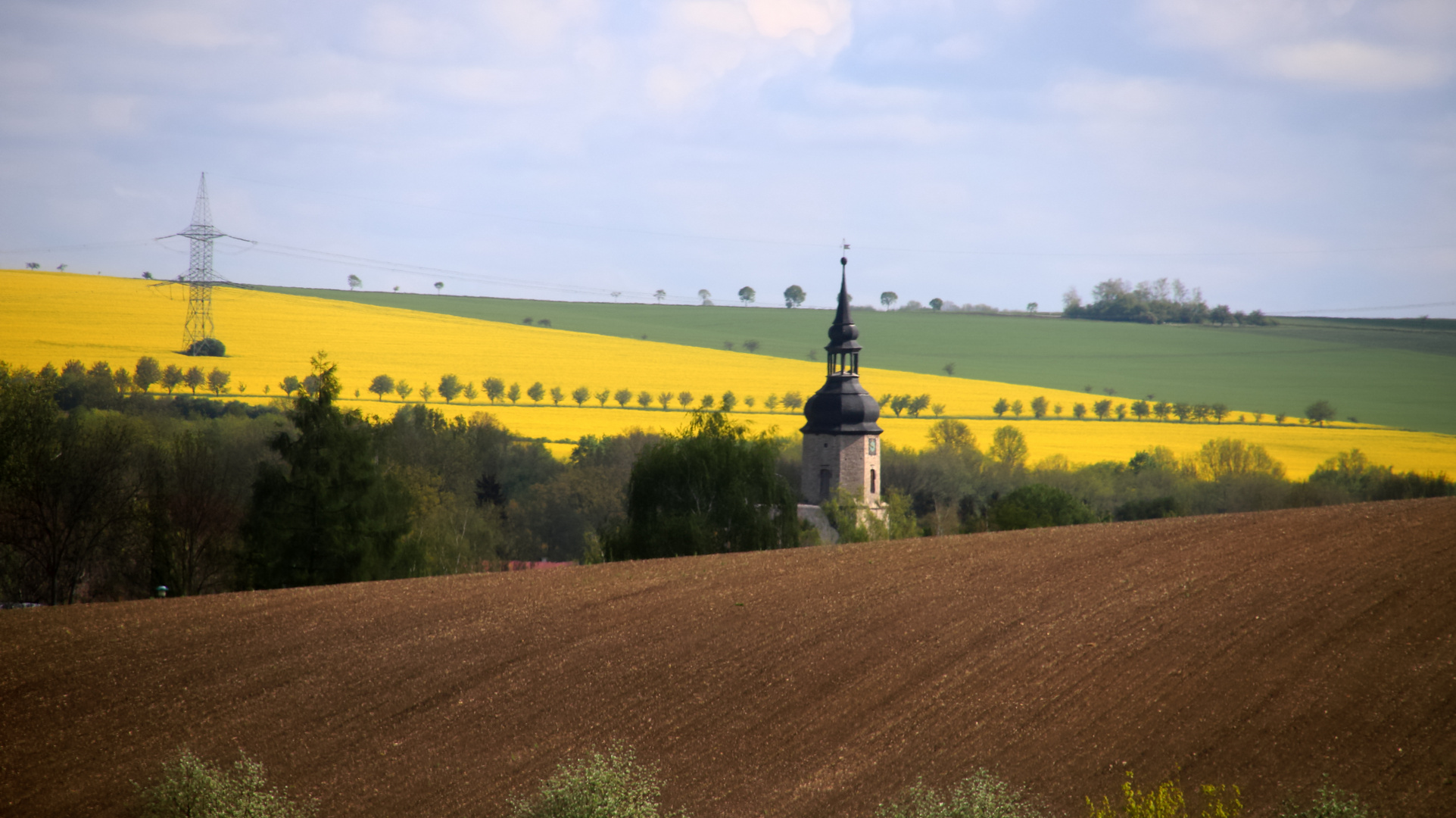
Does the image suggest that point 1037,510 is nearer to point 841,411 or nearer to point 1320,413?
point 841,411

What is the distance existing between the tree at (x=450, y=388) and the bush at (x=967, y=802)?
73496mm

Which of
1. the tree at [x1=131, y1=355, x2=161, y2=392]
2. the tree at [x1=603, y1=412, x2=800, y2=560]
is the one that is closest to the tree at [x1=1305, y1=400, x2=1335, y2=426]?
the tree at [x1=603, y1=412, x2=800, y2=560]

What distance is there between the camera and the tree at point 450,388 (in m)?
86.1

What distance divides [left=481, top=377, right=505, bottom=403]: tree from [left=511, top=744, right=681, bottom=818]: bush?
73.1m

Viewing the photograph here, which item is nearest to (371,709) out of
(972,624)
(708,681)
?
(708,681)

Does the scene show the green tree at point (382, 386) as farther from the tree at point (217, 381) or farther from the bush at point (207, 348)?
the bush at point (207, 348)

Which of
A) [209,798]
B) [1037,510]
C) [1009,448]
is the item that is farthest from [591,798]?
[1009,448]

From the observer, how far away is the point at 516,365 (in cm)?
9356

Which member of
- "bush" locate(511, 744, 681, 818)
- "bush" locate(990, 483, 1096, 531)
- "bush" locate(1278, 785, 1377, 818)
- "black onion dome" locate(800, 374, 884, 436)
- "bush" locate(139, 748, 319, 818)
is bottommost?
"bush" locate(990, 483, 1096, 531)

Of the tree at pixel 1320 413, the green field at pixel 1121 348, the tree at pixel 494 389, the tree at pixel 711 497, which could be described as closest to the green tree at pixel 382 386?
the tree at pixel 494 389

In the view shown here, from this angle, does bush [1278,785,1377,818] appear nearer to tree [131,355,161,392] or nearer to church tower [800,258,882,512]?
church tower [800,258,882,512]

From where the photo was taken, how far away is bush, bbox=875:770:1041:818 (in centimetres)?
1374

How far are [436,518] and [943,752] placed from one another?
142 feet

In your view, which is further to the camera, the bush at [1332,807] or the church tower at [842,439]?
the church tower at [842,439]
